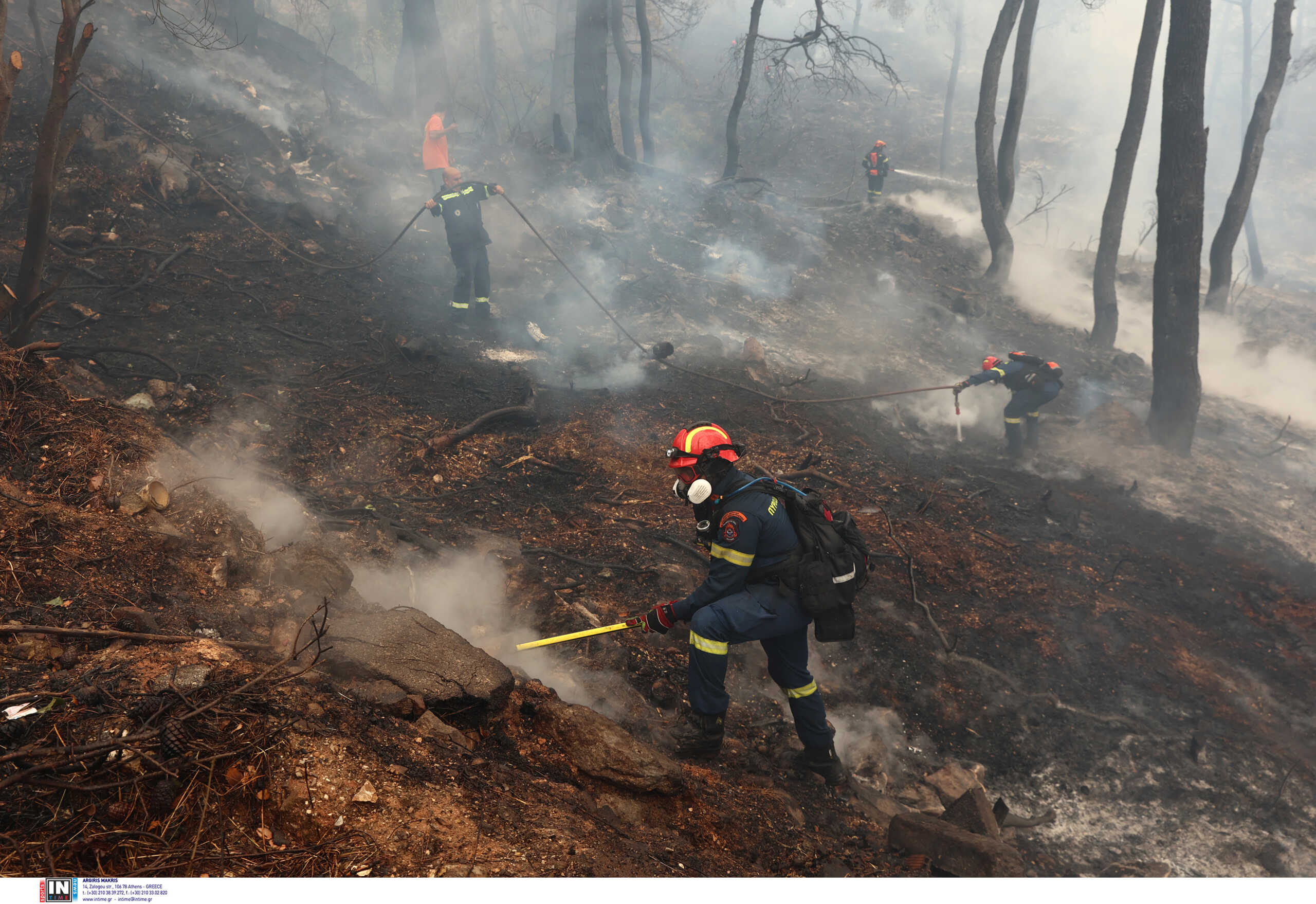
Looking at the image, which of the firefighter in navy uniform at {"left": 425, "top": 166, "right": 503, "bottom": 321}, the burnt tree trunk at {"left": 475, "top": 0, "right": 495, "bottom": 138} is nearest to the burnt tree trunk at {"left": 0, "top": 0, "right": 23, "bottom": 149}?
the firefighter in navy uniform at {"left": 425, "top": 166, "right": 503, "bottom": 321}

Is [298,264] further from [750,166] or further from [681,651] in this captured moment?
[750,166]

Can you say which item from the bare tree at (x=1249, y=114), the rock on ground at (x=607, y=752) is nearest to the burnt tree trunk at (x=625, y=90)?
the bare tree at (x=1249, y=114)

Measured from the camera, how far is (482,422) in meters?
7.14

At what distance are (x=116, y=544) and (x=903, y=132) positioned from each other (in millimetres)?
30305

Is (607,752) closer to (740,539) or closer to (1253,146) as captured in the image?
(740,539)

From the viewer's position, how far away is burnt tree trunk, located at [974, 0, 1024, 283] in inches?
526

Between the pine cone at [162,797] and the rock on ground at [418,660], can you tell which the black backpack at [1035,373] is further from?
the pine cone at [162,797]

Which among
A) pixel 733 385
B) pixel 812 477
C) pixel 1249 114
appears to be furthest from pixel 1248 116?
pixel 812 477

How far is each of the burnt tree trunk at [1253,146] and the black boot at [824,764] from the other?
14.2m

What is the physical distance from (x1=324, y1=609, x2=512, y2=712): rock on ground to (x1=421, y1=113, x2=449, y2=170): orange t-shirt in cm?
1164

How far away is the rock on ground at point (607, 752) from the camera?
321 cm

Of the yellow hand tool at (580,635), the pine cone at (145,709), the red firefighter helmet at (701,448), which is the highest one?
the red firefighter helmet at (701,448)

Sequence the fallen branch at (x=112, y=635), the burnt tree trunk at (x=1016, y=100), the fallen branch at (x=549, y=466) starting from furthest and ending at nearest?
the burnt tree trunk at (x=1016, y=100)
the fallen branch at (x=549, y=466)
the fallen branch at (x=112, y=635)

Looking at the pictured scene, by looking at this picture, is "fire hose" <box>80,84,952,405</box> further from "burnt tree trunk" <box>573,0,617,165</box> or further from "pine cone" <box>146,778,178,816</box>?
"pine cone" <box>146,778,178,816</box>
